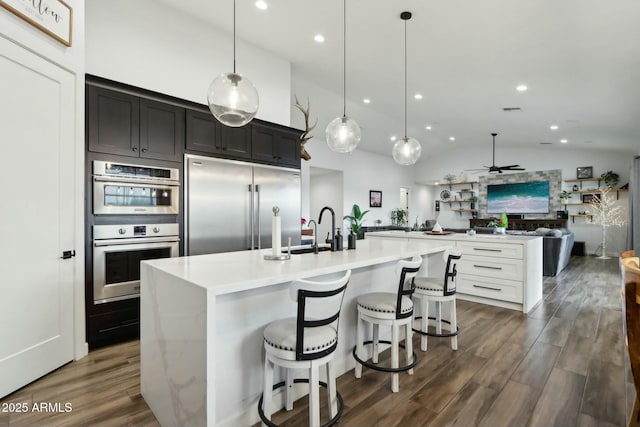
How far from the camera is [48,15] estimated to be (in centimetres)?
223

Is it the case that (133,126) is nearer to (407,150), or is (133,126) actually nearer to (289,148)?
(289,148)

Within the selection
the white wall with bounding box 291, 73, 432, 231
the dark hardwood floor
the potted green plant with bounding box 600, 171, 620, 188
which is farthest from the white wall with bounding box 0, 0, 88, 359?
the potted green plant with bounding box 600, 171, 620, 188

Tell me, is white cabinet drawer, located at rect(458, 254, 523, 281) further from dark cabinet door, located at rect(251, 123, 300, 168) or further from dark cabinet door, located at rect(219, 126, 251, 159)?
dark cabinet door, located at rect(219, 126, 251, 159)

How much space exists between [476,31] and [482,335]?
326cm

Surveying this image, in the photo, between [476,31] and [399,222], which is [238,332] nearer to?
[476,31]

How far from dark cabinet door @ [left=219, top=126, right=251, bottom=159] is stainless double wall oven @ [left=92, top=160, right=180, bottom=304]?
65 cm

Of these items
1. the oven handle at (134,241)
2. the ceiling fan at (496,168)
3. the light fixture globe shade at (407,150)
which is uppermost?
the ceiling fan at (496,168)

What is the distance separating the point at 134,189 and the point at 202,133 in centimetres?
91

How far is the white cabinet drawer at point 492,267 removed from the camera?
12.8ft

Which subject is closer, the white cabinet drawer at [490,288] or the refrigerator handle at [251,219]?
the refrigerator handle at [251,219]

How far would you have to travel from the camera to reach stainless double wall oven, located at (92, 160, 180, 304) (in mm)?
2656

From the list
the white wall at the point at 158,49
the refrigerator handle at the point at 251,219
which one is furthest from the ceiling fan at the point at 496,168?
the refrigerator handle at the point at 251,219

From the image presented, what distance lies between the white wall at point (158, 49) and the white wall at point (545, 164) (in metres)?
9.45

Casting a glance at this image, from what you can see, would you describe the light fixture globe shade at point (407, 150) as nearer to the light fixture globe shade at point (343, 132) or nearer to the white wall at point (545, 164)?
the light fixture globe shade at point (343, 132)
